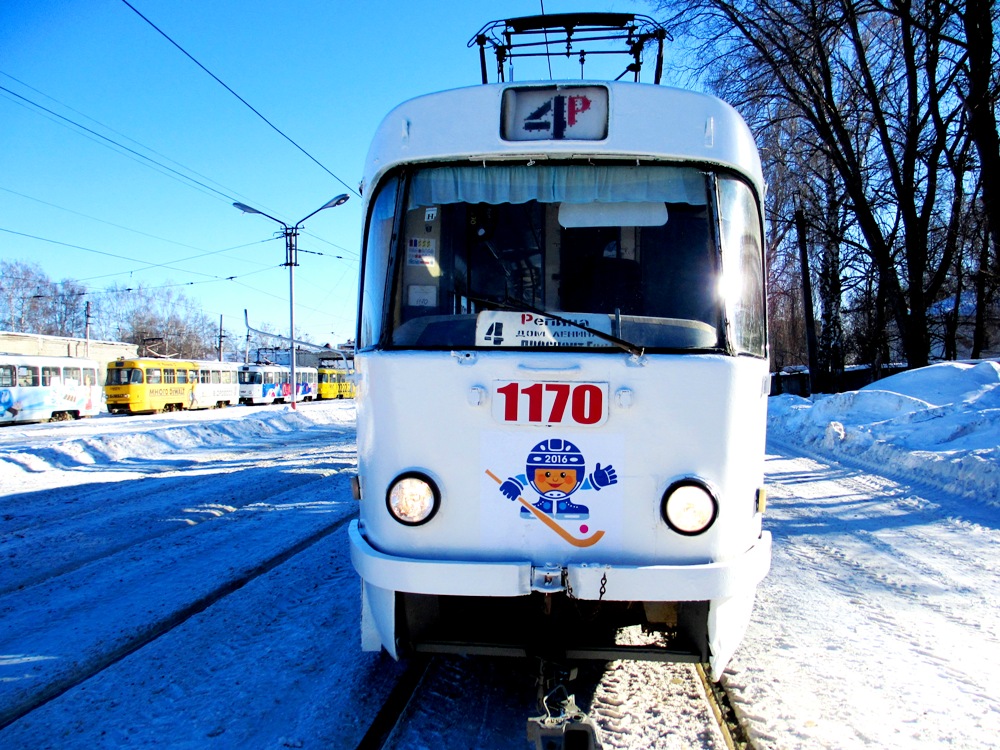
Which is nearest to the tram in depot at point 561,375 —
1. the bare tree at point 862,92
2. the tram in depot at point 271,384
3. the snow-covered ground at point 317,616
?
the snow-covered ground at point 317,616

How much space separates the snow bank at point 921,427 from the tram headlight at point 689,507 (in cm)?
698

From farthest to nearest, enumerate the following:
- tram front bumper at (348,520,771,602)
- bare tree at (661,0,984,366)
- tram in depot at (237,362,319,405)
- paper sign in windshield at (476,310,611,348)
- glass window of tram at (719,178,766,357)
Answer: tram in depot at (237,362,319,405) → bare tree at (661,0,984,366) → glass window of tram at (719,178,766,357) → paper sign in windshield at (476,310,611,348) → tram front bumper at (348,520,771,602)

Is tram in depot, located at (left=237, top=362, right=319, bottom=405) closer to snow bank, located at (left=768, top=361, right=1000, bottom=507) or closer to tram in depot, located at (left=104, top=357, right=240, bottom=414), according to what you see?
tram in depot, located at (left=104, top=357, right=240, bottom=414)

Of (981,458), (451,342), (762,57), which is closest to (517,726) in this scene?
(451,342)

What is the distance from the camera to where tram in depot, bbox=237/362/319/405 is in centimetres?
4919

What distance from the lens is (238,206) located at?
26422 millimetres

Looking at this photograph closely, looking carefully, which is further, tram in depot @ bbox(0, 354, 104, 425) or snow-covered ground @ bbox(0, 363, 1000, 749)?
tram in depot @ bbox(0, 354, 104, 425)

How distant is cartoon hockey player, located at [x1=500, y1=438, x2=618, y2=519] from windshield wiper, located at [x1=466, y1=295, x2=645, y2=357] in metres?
0.47

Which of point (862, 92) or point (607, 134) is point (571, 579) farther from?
point (862, 92)

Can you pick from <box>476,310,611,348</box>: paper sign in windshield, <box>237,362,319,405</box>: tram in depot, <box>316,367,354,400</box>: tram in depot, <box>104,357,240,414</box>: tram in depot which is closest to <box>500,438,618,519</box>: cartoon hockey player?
<box>476,310,611,348</box>: paper sign in windshield

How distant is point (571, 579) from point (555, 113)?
204cm

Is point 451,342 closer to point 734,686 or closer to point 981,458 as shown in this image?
point 734,686

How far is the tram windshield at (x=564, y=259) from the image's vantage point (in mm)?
2951

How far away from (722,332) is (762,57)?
2136cm
